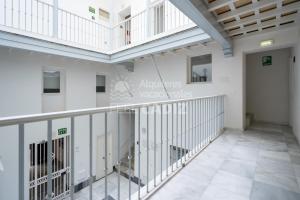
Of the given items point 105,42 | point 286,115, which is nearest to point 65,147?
point 105,42

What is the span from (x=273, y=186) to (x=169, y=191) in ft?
3.79

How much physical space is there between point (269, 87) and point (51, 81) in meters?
7.02

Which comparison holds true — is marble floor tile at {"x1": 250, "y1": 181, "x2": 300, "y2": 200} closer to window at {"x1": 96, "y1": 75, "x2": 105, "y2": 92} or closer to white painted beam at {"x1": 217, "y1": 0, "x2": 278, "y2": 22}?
white painted beam at {"x1": 217, "y1": 0, "x2": 278, "y2": 22}

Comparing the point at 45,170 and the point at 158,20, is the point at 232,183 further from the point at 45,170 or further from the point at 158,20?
the point at 158,20

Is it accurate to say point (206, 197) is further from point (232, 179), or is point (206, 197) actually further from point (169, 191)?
point (232, 179)

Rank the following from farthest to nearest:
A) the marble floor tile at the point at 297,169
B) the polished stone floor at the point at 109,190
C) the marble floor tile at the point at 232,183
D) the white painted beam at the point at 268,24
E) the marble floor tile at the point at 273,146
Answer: the polished stone floor at the point at 109,190 → the white painted beam at the point at 268,24 → the marble floor tile at the point at 273,146 → the marble floor tile at the point at 297,169 → the marble floor tile at the point at 232,183

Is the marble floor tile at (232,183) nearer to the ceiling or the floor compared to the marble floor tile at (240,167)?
nearer to the floor

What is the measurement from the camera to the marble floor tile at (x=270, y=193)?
1619mm

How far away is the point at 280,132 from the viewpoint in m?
4.05

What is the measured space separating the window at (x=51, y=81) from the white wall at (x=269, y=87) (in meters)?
6.46

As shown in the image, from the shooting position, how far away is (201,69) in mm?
4891

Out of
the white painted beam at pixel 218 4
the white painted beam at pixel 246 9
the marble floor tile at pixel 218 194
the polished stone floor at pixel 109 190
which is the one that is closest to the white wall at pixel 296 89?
the white painted beam at pixel 246 9

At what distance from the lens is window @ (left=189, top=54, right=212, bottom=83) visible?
4691mm

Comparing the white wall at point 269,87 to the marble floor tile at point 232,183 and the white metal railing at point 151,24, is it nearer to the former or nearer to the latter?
the white metal railing at point 151,24
